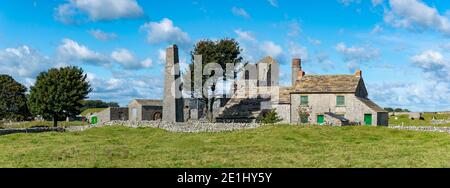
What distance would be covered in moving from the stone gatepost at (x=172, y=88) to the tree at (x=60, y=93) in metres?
16.9

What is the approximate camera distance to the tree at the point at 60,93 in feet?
244

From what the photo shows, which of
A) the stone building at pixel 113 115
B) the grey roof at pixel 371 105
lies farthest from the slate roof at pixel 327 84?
the stone building at pixel 113 115

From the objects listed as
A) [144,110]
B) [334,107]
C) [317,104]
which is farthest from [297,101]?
[144,110]

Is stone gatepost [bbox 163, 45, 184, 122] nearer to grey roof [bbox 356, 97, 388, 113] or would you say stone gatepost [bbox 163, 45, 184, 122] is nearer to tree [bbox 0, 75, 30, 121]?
grey roof [bbox 356, 97, 388, 113]

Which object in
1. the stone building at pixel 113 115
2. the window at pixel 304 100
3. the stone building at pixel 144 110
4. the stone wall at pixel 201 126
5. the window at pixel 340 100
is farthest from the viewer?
the stone building at pixel 113 115

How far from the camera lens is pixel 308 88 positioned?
62.9m

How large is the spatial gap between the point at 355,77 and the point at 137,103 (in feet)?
126

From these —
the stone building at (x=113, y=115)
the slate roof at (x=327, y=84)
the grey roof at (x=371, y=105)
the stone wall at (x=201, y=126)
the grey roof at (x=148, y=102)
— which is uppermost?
the slate roof at (x=327, y=84)

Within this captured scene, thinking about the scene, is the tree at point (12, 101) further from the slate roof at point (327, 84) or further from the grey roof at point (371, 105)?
the grey roof at point (371, 105)

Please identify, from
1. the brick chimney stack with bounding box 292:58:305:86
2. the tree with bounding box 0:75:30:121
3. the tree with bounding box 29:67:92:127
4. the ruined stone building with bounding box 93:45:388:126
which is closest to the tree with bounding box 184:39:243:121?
the ruined stone building with bounding box 93:45:388:126

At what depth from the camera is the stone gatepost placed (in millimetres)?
64812

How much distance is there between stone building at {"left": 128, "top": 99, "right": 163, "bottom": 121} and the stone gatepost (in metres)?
19.7

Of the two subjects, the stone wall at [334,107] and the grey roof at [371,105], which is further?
the grey roof at [371,105]
